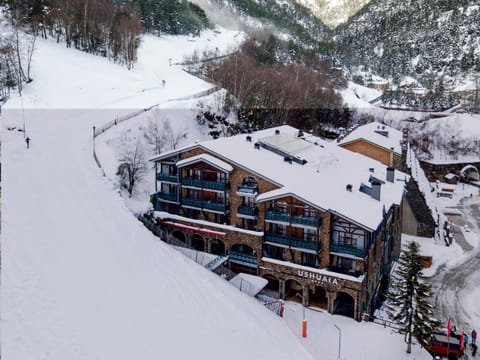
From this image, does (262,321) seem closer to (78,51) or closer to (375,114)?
(78,51)

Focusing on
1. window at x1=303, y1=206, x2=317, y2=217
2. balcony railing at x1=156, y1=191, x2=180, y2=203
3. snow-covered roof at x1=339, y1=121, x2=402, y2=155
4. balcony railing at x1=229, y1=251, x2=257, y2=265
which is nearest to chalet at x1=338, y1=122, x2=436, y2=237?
snow-covered roof at x1=339, y1=121, x2=402, y2=155

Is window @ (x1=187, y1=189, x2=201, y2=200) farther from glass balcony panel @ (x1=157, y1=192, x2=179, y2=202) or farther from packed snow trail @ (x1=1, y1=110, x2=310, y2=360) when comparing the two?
packed snow trail @ (x1=1, y1=110, x2=310, y2=360)

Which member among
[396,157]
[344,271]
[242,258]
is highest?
[396,157]

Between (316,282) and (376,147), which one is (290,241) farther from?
(376,147)

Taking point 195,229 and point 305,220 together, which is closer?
point 305,220

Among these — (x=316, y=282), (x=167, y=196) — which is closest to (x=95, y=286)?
(x=316, y=282)

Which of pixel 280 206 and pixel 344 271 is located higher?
pixel 280 206

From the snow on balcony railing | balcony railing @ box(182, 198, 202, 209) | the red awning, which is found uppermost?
balcony railing @ box(182, 198, 202, 209)
